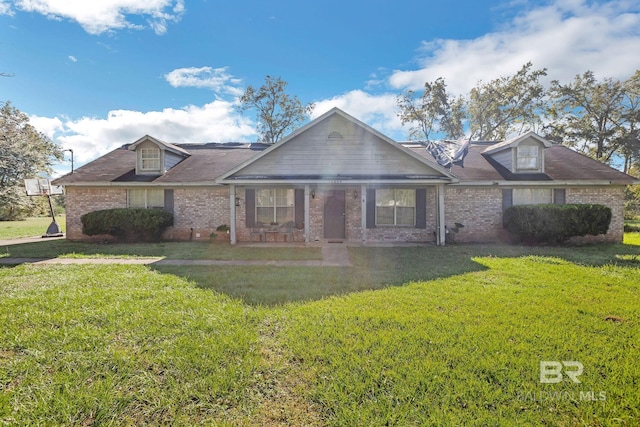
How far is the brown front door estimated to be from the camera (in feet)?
40.8

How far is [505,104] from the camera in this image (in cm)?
2611

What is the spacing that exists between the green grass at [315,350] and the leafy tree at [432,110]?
25567 mm

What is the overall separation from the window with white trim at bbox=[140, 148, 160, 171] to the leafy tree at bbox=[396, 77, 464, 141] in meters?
23.8

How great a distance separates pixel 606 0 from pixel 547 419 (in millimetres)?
12511

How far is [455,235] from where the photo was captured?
12.0 m

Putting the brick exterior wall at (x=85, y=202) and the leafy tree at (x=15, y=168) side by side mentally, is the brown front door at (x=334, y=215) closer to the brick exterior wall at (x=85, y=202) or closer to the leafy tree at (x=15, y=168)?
the brick exterior wall at (x=85, y=202)

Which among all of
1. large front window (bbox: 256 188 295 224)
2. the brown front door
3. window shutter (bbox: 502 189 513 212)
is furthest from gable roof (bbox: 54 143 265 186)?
window shutter (bbox: 502 189 513 212)

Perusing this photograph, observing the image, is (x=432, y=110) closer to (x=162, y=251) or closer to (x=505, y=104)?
(x=505, y=104)

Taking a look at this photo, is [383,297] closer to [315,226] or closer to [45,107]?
[315,226]

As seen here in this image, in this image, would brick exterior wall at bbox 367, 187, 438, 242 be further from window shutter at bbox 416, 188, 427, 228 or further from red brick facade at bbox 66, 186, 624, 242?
window shutter at bbox 416, 188, 427, 228

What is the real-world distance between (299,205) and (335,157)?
2.55 metres

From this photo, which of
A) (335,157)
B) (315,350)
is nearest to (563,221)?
(335,157)

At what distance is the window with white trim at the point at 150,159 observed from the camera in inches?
521

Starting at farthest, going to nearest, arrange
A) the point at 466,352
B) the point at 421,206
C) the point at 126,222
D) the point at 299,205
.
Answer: the point at 299,205 < the point at 421,206 < the point at 126,222 < the point at 466,352
